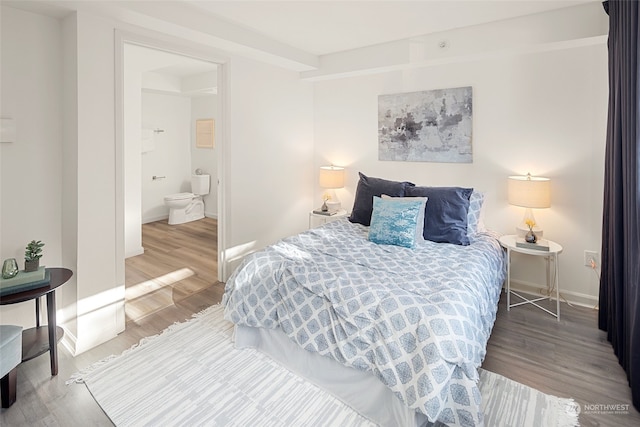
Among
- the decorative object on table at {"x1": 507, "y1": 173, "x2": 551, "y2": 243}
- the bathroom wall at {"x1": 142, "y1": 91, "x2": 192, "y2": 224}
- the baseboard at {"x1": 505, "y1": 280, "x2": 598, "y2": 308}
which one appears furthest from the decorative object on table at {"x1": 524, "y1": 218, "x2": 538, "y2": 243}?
the bathroom wall at {"x1": 142, "y1": 91, "x2": 192, "y2": 224}

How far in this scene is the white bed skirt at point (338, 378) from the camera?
5.63 feet

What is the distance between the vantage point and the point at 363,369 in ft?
5.90

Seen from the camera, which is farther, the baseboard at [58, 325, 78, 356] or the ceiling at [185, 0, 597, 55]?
the ceiling at [185, 0, 597, 55]

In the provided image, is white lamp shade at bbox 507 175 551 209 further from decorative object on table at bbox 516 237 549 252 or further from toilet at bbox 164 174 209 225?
toilet at bbox 164 174 209 225

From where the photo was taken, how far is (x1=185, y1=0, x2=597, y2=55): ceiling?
105 inches

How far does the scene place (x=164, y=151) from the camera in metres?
6.45

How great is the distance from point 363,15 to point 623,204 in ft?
7.70

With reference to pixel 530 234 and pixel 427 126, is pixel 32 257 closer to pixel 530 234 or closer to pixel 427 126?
pixel 427 126

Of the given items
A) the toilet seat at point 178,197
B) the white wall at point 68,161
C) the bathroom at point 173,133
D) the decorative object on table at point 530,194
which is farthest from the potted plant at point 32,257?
the toilet seat at point 178,197

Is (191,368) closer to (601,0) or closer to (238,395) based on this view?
(238,395)

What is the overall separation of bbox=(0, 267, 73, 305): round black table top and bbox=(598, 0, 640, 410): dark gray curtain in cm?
331

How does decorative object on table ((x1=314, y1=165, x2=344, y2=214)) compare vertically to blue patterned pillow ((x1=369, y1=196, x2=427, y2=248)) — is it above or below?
above

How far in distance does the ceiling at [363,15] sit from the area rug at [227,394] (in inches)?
103

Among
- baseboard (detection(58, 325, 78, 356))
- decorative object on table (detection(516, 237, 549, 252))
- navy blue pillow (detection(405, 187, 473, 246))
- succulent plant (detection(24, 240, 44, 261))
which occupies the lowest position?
baseboard (detection(58, 325, 78, 356))
